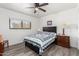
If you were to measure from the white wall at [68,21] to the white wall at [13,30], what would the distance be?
186 millimetres

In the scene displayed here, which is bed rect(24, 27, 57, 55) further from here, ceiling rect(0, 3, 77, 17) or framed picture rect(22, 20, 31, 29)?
ceiling rect(0, 3, 77, 17)

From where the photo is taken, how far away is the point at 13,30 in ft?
4.44

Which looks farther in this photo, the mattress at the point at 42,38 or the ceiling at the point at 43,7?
the mattress at the point at 42,38

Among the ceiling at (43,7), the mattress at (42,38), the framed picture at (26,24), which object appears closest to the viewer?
the ceiling at (43,7)

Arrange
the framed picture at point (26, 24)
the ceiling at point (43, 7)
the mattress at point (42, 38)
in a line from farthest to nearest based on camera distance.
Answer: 1. the mattress at point (42, 38)
2. the framed picture at point (26, 24)
3. the ceiling at point (43, 7)

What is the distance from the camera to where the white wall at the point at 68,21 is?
1.36 m

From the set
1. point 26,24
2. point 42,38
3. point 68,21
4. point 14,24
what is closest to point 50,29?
point 42,38

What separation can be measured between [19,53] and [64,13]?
3.70ft

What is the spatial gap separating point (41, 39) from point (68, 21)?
69 centimetres

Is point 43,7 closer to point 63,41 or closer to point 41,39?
point 41,39

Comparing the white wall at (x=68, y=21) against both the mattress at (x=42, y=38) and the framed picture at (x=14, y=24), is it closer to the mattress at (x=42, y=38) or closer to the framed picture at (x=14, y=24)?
the mattress at (x=42, y=38)

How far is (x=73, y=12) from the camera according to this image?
1344mm

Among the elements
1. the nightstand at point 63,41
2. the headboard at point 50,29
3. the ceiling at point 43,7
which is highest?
the ceiling at point 43,7

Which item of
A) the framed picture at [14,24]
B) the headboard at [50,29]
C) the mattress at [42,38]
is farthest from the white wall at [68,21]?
the framed picture at [14,24]
